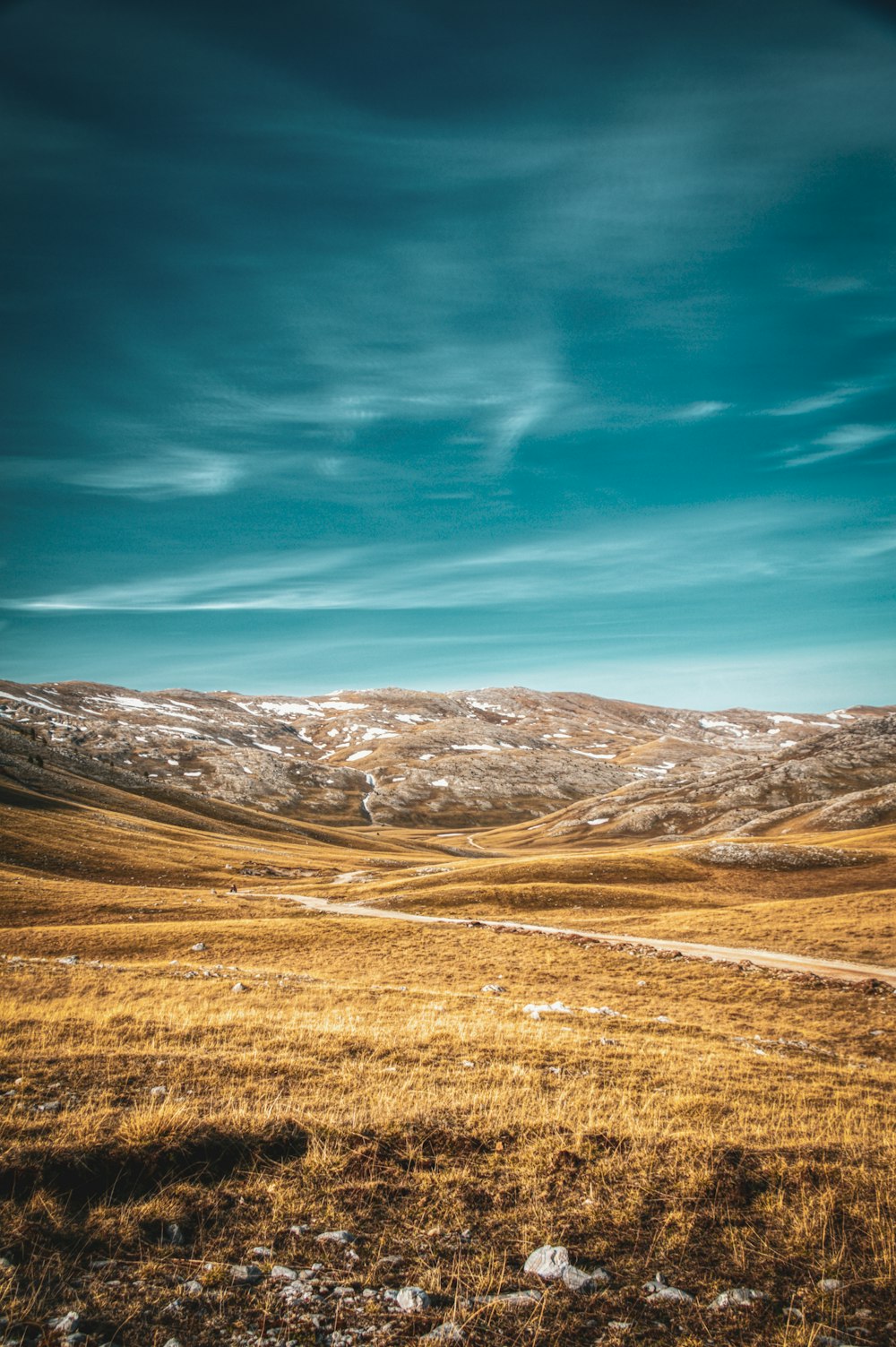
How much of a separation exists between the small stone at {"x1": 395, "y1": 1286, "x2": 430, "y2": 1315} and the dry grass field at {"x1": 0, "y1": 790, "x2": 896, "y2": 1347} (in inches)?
2.5

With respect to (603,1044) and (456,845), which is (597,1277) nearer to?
(603,1044)

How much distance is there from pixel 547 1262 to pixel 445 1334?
4.99 feet

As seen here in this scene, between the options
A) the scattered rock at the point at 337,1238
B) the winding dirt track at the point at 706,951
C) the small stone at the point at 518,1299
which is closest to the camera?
the small stone at the point at 518,1299

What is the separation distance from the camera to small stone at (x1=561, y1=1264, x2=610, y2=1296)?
6180 millimetres

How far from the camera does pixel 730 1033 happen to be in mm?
20406

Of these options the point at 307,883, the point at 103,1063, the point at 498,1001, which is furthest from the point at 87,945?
the point at 307,883

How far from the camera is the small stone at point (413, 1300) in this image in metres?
5.76

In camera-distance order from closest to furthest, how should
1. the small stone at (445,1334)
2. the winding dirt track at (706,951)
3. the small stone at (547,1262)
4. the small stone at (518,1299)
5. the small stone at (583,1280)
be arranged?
1. the small stone at (445,1334)
2. the small stone at (518,1299)
3. the small stone at (583,1280)
4. the small stone at (547,1262)
5. the winding dirt track at (706,951)

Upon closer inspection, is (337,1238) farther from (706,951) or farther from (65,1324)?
(706,951)

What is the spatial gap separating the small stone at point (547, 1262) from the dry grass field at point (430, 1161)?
123mm

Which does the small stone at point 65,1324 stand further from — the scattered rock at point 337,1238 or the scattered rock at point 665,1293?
the scattered rock at point 665,1293

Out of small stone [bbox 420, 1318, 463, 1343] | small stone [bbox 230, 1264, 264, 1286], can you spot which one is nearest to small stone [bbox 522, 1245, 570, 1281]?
small stone [bbox 420, 1318, 463, 1343]

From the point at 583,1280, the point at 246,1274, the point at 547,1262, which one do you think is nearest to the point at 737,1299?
the point at 583,1280

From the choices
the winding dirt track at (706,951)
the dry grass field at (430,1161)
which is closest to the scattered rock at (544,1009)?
the dry grass field at (430,1161)
